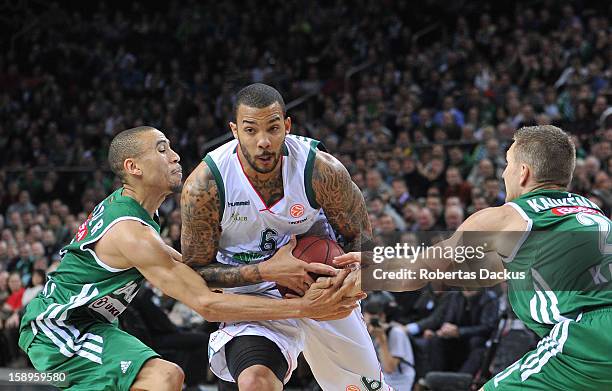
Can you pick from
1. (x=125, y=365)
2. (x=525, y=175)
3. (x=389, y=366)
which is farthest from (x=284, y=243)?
(x=389, y=366)

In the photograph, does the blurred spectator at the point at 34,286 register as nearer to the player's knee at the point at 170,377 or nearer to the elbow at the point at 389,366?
the elbow at the point at 389,366

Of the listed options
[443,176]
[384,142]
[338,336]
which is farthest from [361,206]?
[384,142]

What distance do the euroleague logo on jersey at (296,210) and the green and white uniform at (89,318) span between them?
689mm

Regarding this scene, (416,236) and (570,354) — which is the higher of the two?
(570,354)

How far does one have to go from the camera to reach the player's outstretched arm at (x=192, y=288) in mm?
3852

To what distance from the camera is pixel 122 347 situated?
3.84m

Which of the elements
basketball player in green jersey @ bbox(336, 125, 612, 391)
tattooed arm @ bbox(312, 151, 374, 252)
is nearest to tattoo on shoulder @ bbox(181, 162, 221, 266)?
tattooed arm @ bbox(312, 151, 374, 252)

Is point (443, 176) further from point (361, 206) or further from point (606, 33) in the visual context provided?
point (361, 206)

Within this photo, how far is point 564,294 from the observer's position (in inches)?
126

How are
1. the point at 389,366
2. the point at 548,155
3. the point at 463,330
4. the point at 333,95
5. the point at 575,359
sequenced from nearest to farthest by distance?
the point at 575,359
the point at 548,155
the point at 389,366
the point at 463,330
the point at 333,95

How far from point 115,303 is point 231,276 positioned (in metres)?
0.58

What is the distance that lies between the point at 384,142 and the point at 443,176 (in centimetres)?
149

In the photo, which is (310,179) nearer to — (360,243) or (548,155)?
(360,243)

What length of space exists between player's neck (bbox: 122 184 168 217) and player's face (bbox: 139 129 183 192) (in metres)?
0.05
